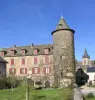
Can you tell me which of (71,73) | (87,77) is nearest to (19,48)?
(71,73)

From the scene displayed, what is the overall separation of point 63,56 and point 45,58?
6.17 metres

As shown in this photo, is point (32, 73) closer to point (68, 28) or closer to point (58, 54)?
point (58, 54)

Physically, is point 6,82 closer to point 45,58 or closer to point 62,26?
point 45,58

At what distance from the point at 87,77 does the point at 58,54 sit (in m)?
25.5

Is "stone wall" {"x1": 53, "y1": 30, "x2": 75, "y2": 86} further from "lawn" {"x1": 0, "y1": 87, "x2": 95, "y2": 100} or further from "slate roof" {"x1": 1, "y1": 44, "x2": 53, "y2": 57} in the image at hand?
"lawn" {"x1": 0, "y1": 87, "x2": 95, "y2": 100}

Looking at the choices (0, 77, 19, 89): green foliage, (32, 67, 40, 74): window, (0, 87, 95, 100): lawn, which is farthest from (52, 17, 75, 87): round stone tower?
(0, 87, 95, 100): lawn

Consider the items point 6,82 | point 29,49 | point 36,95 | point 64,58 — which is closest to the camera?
point 36,95

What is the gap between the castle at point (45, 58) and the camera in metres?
41.0

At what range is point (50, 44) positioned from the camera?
48.3 meters

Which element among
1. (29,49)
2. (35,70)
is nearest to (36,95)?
(35,70)

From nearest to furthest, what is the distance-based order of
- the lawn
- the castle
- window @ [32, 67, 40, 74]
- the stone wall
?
the lawn
the stone wall
the castle
window @ [32, 67, 40, 74]

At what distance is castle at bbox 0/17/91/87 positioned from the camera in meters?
41.0

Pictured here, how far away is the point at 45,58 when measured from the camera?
152ft

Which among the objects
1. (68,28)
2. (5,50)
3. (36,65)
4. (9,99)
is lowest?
(9,99)
